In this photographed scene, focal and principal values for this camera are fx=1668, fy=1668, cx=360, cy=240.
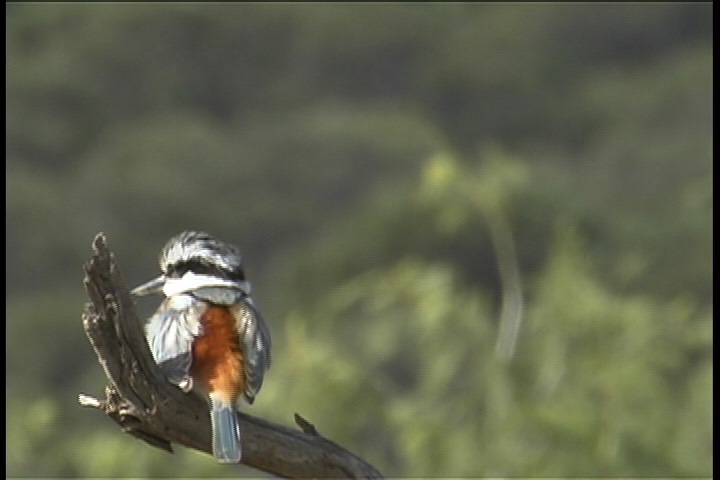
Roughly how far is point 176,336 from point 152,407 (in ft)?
0.74

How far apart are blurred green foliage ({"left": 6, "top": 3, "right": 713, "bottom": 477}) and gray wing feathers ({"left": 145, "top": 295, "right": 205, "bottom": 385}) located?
2.93 metres

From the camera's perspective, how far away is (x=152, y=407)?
2684mm

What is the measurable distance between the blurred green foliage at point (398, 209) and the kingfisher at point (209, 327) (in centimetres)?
295

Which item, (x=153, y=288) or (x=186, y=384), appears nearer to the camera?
(x=186, y=384)

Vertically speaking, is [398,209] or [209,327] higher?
[398,209]

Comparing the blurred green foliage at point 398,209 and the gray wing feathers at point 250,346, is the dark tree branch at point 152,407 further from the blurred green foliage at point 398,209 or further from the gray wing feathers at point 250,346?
the blurred green foliage at point 398,209

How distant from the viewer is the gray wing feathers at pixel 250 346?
289 cm

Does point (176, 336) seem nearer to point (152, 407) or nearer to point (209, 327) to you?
point (209, 327)

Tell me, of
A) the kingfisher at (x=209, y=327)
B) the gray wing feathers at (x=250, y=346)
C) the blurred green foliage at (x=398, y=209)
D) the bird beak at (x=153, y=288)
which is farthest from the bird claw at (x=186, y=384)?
the blurred green foliage at (x=398, y=209)

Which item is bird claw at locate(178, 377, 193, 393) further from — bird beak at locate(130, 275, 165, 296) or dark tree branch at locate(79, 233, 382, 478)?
bird beak at locate(130, 275, 165, 296)

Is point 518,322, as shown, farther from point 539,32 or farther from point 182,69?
point 539,32

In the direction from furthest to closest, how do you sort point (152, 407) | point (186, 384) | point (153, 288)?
point (153, 288) → point (186, 384) → point (152, 407)

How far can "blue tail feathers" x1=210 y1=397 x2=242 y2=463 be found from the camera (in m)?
2.73

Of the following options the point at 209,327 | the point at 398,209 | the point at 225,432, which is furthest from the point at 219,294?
the point at 398,209
